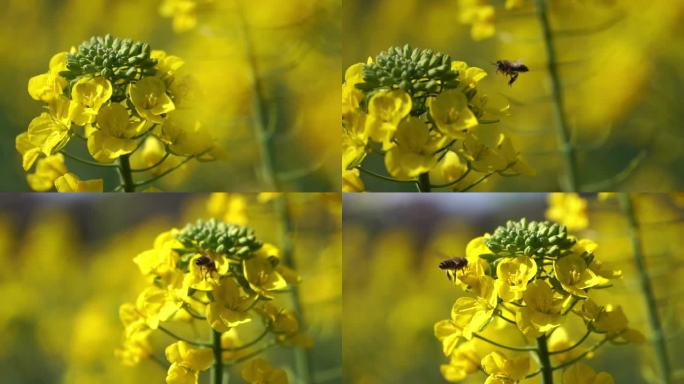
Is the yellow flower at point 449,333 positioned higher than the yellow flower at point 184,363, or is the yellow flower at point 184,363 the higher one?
the yellow flower at point 449,333

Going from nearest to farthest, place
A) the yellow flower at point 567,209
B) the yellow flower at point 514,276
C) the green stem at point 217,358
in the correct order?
the yellow flower at point 514,276
the green stem at point 217,358
the yellow flower at point 567,209

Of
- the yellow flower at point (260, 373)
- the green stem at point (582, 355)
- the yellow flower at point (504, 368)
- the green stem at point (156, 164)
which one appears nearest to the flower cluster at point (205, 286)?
the yellow flower at point (260, 373)

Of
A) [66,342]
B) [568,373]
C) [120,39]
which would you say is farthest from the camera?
[66,342]

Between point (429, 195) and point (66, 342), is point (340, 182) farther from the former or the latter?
point (66, 342)

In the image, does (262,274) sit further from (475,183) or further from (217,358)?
(475,183)

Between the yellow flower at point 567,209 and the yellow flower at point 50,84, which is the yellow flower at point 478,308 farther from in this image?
the yellow flower at point 50,84

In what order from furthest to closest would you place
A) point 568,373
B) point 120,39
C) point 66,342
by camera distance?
point 66,342, point 120,39, point 568,373

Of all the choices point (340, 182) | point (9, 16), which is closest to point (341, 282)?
point (340, 182)
